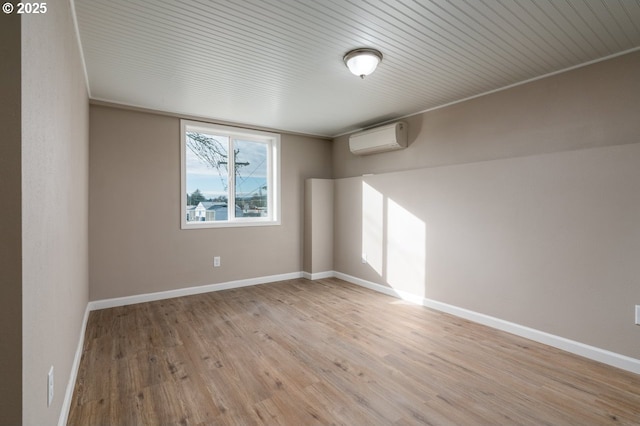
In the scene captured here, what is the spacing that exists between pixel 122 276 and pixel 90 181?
47.0 inches

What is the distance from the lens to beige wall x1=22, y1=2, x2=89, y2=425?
104 centimetres

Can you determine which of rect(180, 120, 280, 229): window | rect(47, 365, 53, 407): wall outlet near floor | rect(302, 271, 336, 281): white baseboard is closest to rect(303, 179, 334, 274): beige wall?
rect(302, 271, 336, 281): white baseboard

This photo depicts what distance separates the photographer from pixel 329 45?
240 cm

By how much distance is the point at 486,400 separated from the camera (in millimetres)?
2006

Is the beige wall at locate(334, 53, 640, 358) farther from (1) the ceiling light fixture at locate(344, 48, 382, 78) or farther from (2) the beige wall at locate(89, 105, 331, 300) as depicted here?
(2) the beige wall at locate(89, 105, 331, 300)

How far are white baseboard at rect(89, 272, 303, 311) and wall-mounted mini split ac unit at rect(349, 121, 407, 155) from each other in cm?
234

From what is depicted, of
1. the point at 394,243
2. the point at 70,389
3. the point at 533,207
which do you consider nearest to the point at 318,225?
the point at 394,243

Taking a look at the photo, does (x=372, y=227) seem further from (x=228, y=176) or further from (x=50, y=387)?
(x=50, y=387)

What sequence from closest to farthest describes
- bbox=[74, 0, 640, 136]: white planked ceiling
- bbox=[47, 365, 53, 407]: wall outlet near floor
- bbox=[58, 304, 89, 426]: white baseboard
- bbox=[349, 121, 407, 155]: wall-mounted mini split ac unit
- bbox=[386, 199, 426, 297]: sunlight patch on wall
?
1. bbox=[47, 365, 53, 407]: wall outlet near floor
2. bbox=[58, 304, 89, 426]: white baseboard
3. bbox=[74, 0, 640, 136]: white planked ceiling
4. bbox=[386, 199, 426, 297]: sunlight patch on wall
5. bbox=[349, 121, 407, 155]: wall-mounted mini split ac unit

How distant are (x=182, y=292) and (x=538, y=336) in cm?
413

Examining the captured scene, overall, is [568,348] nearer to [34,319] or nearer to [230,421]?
[230,421]

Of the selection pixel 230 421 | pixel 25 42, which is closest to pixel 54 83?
pixel 25 42
